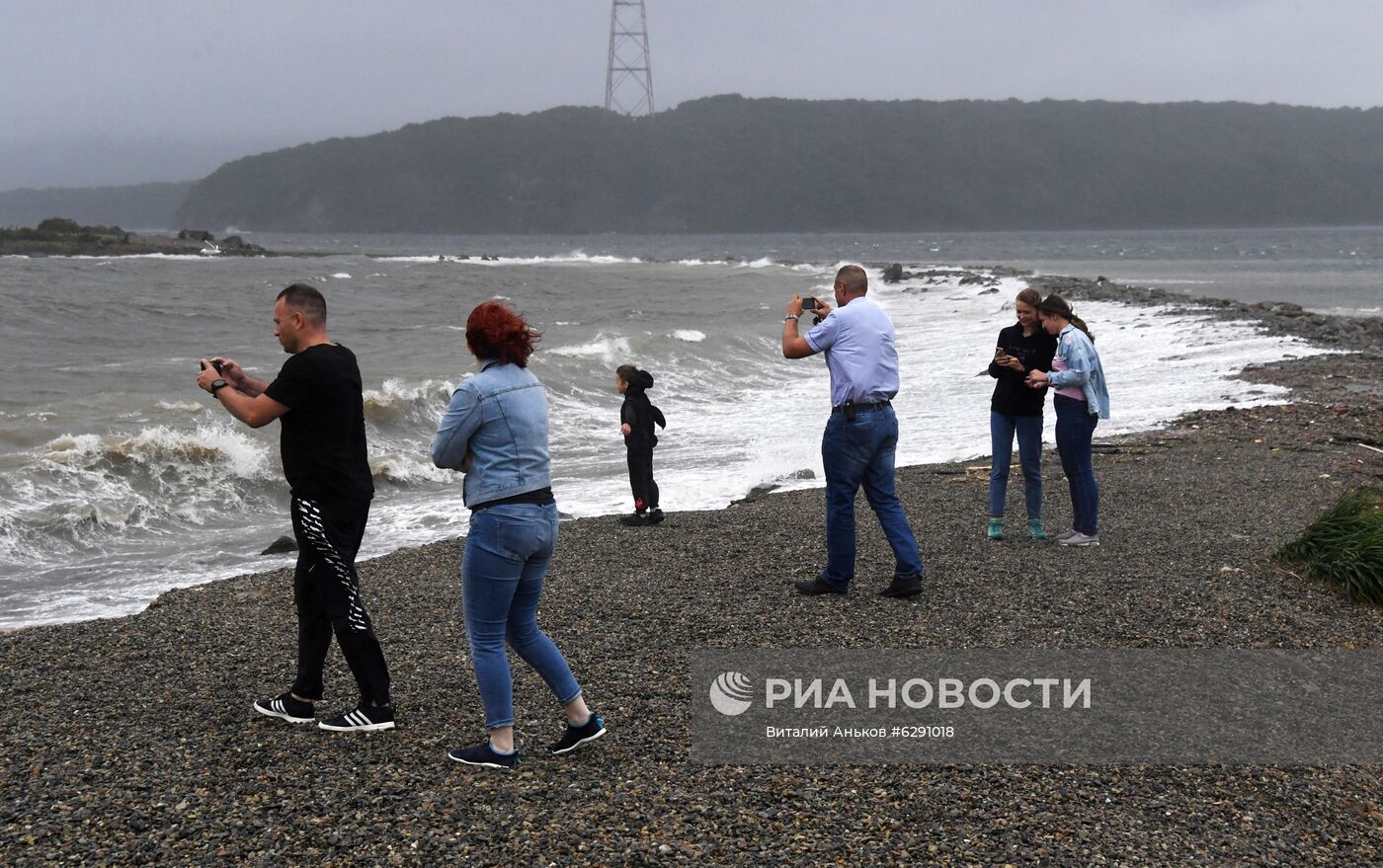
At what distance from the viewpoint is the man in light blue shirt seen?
22.4ft

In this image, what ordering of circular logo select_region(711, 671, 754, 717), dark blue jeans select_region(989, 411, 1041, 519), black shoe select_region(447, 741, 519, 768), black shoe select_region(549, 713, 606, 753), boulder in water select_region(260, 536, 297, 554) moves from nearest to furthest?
black shoe select_region(447, 741, 519, 768)
black shoe select_region(549, 713, 606, 753)
circular logo select_region(711, 671, 754, 717)
dark blue jeans select_region(989, 411, 1041, 519)
boulder in water select_region(260, 536, 297, 554)

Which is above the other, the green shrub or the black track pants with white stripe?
the black track pants with white stripe

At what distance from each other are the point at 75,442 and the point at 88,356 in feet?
42.3

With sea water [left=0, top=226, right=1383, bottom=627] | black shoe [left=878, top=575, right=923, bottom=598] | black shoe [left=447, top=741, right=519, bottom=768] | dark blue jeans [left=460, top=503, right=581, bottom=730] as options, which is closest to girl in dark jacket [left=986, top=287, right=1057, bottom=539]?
black shoe [left=878, top=575, right=923, bottom=598]

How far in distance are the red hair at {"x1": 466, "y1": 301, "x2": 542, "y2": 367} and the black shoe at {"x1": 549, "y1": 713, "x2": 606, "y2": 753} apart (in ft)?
4.85

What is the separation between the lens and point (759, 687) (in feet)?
18.4

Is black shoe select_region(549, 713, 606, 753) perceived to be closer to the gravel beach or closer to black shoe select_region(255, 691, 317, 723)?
the gravel beach

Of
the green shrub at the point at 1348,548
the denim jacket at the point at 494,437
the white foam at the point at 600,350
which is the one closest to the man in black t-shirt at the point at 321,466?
the denim jacket at the point at 494,437

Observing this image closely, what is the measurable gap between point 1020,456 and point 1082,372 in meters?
0.81

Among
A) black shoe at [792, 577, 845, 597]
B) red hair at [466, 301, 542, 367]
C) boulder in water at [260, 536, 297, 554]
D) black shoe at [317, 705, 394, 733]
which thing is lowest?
boulder in water at [260, 536, 297, 554]


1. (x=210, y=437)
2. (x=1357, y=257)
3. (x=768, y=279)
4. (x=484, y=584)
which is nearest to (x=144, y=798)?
(x=484, y=584)

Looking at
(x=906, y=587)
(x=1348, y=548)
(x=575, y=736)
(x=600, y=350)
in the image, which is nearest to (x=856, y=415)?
(x=906, y=587)

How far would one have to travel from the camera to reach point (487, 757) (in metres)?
4.68

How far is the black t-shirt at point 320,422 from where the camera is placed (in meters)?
4.89
